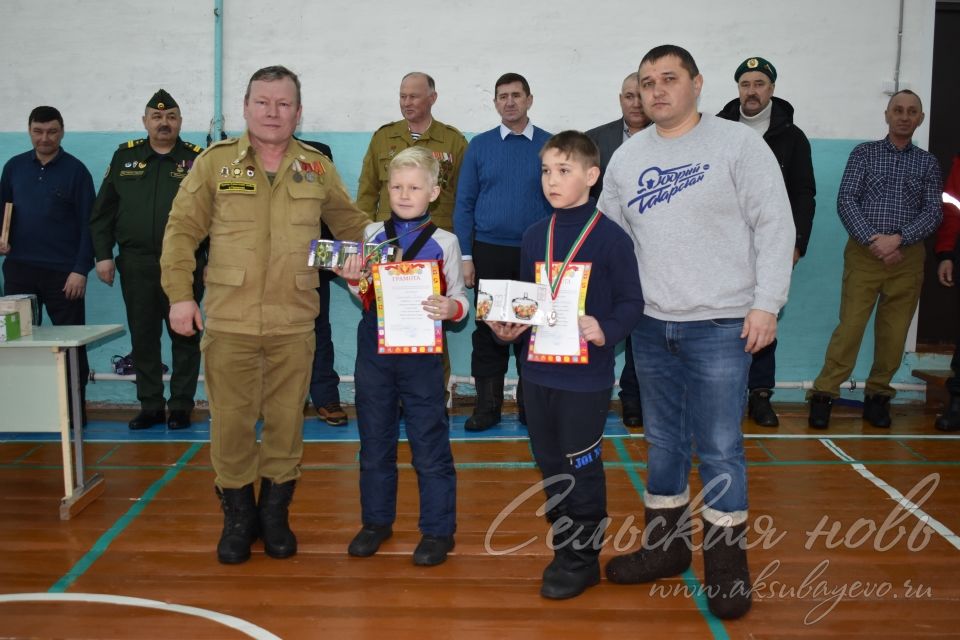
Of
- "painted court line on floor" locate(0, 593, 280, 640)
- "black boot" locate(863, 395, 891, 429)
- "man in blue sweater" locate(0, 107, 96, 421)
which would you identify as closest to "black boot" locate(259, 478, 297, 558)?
"painted court line on floor" locate(0, 593, 280, 640)

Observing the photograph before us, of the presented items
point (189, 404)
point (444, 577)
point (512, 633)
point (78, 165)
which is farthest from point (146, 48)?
point (512, 633)

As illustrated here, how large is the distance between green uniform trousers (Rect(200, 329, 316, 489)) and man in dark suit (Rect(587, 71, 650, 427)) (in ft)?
6.95

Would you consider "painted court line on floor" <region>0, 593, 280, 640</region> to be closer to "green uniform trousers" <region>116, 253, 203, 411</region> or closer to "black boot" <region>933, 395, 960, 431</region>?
"green uniform trousers" <region>116, 253, 203, 411</region>

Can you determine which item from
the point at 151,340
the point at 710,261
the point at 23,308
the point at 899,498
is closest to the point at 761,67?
the point at 899,498

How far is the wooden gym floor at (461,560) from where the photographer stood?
9.63 ft

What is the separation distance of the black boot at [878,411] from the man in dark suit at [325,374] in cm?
336

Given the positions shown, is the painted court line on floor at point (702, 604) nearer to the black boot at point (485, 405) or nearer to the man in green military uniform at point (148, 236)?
the black boot at point (485, 405)

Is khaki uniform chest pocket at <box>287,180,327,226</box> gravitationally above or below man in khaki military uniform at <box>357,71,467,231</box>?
below

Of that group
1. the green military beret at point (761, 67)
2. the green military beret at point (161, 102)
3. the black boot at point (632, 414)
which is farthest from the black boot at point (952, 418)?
the green military beret at point (161, 102)

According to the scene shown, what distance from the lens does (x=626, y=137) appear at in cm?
531

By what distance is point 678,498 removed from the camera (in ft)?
10.5

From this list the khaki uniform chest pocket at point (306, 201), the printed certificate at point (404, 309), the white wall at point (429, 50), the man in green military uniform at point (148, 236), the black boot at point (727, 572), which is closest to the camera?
the black boot at point (727, 572)

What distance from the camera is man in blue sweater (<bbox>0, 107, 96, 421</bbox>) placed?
219 inches

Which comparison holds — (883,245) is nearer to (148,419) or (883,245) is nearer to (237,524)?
(237,524)
